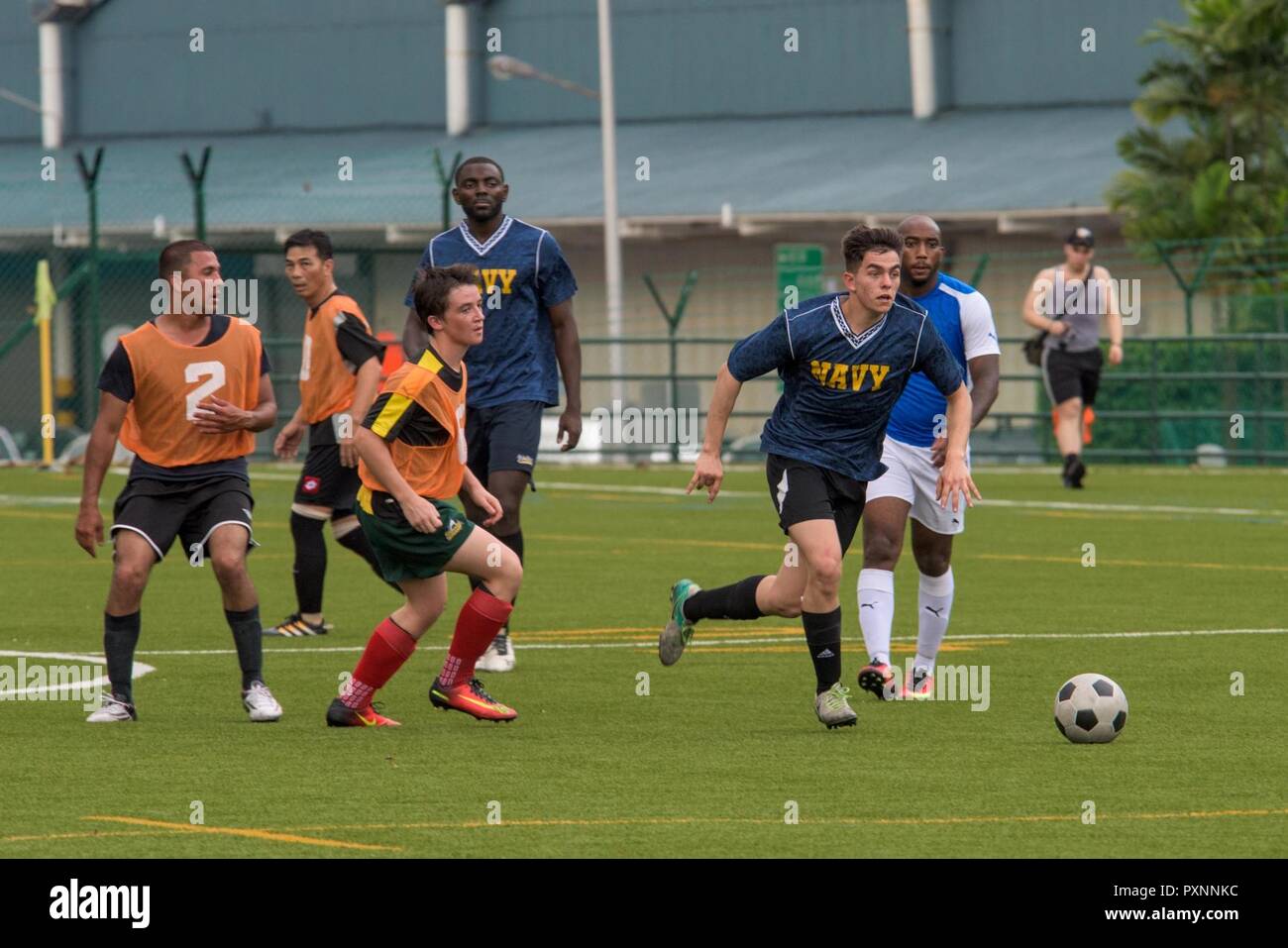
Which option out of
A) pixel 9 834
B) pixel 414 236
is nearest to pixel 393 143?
pixel 414 236

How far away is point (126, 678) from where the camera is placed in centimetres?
1060

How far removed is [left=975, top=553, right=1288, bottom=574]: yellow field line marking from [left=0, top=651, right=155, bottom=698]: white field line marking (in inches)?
295

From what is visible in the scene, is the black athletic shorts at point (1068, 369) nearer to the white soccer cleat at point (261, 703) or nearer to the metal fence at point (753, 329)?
the metal fence at point (753, 329)

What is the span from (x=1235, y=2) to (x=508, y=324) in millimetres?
23603

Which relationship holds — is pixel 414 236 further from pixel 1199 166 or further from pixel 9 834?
pixel 9 834

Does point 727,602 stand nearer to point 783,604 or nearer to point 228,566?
point 783,604

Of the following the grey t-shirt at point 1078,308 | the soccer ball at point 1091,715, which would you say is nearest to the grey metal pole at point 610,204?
the grey t-shirt at point 1078,308

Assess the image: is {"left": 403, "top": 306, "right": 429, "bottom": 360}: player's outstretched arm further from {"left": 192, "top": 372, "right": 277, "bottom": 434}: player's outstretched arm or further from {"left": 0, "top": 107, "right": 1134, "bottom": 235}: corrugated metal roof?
{"left": 0, "top": 107, "right": 1134, "bottom": 235}: corrugated metal roof

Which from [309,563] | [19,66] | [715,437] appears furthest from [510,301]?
[19,66]

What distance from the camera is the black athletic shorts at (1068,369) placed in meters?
23.7

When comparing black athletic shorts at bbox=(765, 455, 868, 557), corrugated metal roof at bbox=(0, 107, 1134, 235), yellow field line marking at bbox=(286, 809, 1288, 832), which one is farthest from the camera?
corrugated metal roof at bbox=(0, 107, 1134, 235)

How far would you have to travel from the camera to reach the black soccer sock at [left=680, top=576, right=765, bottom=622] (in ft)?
35.7

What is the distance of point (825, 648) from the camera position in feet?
33.7

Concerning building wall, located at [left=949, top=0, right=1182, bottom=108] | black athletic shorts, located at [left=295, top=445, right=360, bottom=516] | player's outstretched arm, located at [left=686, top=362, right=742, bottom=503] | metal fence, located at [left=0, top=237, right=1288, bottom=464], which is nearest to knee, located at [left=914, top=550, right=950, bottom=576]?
player's outstretched arm, located at [left=686, top=362, right=742, bottom=503]
